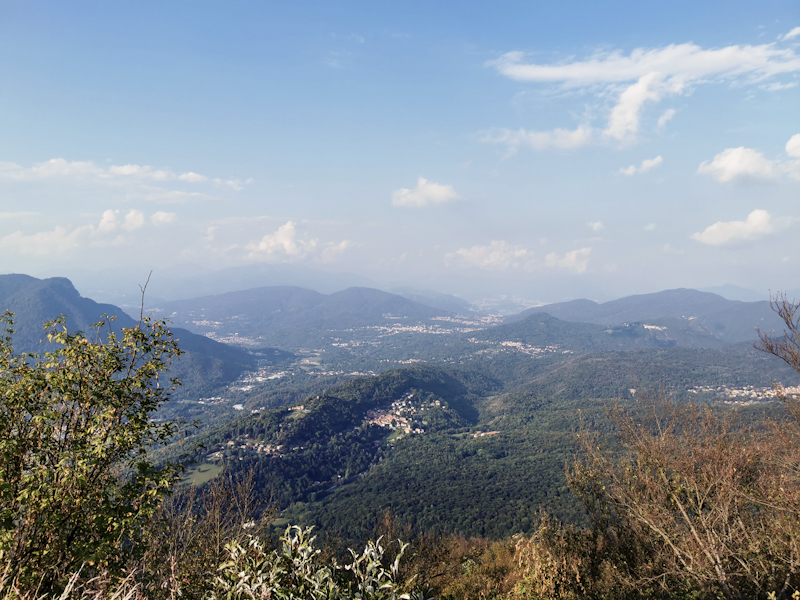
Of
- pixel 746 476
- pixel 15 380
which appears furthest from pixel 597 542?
pixel 15 380

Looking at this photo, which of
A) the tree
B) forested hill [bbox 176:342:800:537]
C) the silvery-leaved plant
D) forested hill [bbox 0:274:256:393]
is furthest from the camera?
forested hill [bbox 0:274:256:393]

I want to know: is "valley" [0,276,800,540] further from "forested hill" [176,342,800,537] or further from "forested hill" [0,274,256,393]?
"forested hill" [0,274,256,393]

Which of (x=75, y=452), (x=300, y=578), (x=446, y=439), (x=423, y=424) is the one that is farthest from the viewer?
(x=423, y=424)

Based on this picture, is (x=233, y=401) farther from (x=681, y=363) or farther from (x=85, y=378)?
(x=681, y=363)

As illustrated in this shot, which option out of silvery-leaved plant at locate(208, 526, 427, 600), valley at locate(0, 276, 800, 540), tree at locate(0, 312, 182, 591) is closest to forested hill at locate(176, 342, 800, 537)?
valley at locate(0, 276, 800, 540)

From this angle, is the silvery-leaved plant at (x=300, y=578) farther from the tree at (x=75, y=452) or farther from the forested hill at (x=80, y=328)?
the forested hill at (x=80, y=328)

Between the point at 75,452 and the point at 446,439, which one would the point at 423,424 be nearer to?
the point at 446,439

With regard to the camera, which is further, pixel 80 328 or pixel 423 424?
pixel 80 328

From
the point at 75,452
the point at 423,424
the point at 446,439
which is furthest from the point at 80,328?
the point at 75,452
